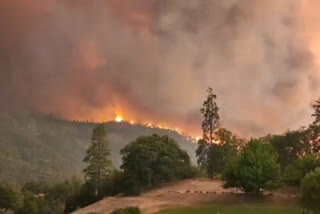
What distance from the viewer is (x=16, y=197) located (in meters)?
113

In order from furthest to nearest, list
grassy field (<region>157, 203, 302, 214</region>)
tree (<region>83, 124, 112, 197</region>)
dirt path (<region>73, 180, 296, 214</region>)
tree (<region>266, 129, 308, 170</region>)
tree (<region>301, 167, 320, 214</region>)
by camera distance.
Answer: tree (<region>83, 124, 112, 197</region>) → tree (<region>266, 129, 308, 170</region>) → dirt path (<region>73, 180, 296, 214</region>) → grassy field (<region>157, 203, 302, 214</region>) → tree (<region>301, 167, 320, 214</region>)

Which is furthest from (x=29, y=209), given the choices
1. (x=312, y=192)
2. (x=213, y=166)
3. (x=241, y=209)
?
(x=312, y=192)

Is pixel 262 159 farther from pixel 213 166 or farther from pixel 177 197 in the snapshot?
pixel 213 166

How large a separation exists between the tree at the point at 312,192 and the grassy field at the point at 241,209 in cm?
585

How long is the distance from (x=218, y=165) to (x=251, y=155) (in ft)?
86.6

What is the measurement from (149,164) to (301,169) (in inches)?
1180

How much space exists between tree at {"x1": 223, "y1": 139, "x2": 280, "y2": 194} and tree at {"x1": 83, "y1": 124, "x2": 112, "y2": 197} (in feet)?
127

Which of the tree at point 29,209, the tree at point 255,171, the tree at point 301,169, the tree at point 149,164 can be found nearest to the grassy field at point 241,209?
the tree at point 255,171

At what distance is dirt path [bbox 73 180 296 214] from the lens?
70.0 meters

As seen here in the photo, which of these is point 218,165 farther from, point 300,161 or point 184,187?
point 300,161

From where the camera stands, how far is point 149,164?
288 ft

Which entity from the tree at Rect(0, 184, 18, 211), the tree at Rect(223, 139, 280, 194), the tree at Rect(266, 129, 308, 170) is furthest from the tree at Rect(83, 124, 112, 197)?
the tree at Rect(223, 139, 280, 194)

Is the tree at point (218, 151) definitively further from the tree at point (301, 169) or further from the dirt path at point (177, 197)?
the tree at point (301, 169)

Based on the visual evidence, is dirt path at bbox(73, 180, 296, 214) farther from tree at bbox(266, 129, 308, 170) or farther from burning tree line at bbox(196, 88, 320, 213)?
tree at bbox(266, 129, 308, 170)
